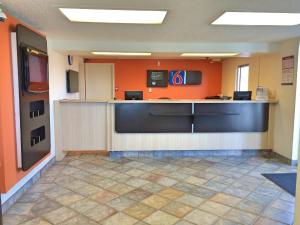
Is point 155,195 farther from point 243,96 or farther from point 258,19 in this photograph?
point 243,96

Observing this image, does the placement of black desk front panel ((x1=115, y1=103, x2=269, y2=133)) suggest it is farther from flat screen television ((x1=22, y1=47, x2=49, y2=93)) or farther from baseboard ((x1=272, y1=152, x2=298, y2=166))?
flat screen television ((x1=22, y1=47, x2=49, y2=93))

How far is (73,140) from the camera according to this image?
4703 millimetres

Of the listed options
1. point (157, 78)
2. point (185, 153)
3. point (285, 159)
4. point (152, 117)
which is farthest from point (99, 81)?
point (285, 159)

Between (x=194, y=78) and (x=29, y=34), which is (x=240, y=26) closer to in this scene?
(x=29, y=34)

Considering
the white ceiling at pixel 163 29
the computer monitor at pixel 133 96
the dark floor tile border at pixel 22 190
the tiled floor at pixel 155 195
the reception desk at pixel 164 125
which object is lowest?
the tiled floor at pixel 155 195

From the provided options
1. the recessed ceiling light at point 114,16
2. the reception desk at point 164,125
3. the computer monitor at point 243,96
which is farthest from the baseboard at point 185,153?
the recessed ceiling light at point 114,16

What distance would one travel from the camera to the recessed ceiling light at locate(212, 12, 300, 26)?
9.36 ft

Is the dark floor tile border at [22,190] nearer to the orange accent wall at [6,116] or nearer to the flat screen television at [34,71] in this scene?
the orange accent wall at [6,116]

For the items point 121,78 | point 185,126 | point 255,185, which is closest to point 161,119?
point 185,126

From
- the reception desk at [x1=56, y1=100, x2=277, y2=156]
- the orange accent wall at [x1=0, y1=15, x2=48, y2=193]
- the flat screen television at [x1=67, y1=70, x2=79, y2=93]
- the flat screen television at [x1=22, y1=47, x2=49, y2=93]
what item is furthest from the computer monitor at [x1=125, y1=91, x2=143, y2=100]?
the orange accent wall at [x1=0, y1=15, x2=48, y2=193]

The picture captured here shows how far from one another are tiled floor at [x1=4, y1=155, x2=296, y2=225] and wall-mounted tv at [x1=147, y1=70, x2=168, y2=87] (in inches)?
140

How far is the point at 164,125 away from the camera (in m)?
4.77

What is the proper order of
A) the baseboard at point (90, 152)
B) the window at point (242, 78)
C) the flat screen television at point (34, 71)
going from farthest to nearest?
the window at point (242, 78) < the baseboard at point (90, 152) < the flat screen television at point (34, 71)

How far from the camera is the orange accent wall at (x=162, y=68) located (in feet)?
24.9
